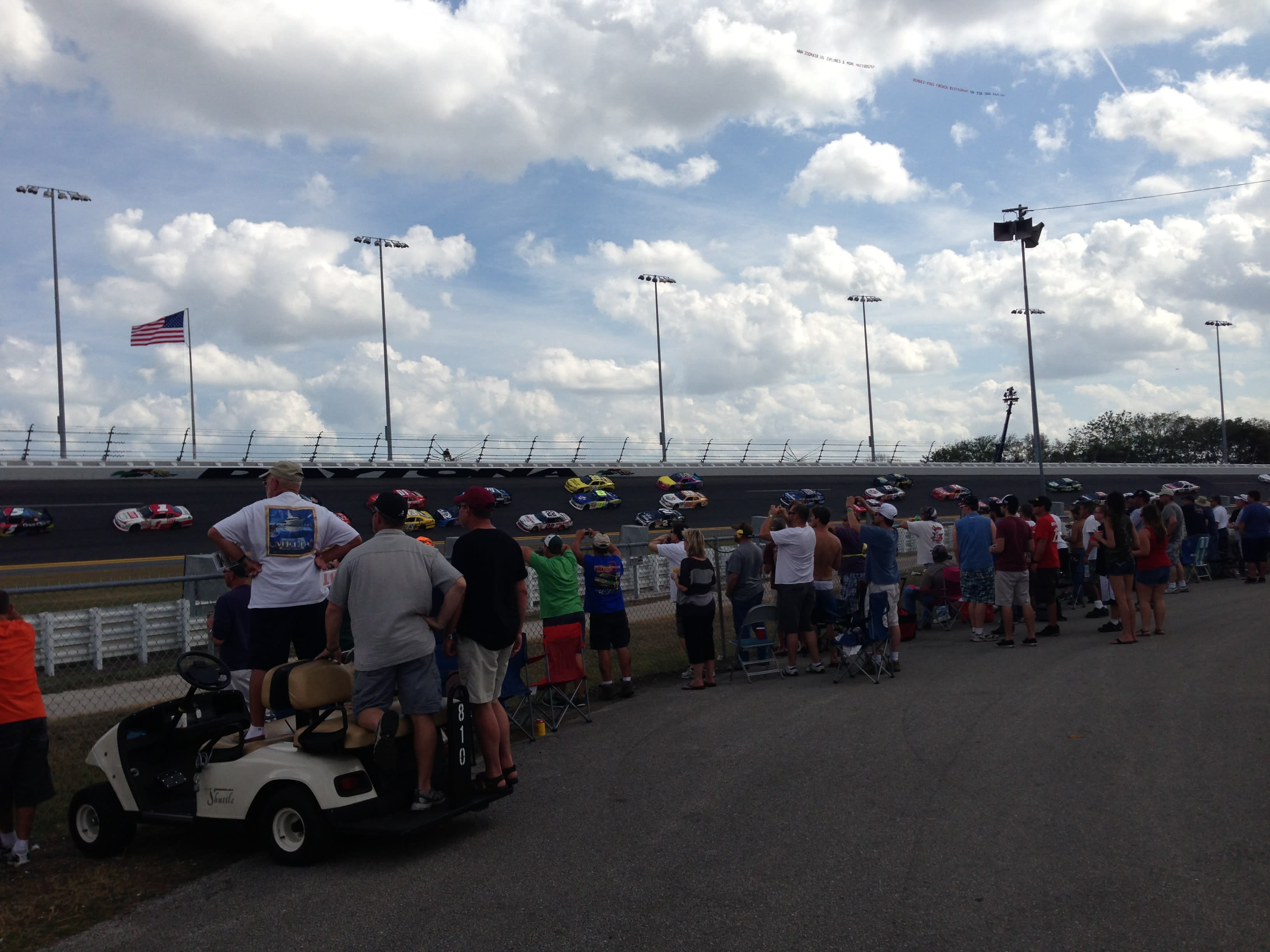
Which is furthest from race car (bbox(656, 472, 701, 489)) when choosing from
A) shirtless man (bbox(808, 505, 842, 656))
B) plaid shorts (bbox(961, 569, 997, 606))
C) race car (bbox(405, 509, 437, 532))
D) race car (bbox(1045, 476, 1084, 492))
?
shirtless man (bbox(808, 505, 842, 656))

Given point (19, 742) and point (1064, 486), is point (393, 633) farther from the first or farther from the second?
point (1064, 486)

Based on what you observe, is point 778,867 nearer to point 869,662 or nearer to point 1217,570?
point 869,662

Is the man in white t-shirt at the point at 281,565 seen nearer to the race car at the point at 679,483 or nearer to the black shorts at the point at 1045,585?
the black shorts at the point at 1045,585

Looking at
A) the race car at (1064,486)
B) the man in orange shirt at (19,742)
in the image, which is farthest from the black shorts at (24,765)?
the race car at (1064,486)

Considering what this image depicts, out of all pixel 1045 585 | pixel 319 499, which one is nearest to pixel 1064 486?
pixel 319 499

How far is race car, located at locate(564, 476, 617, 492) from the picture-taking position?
42812mm

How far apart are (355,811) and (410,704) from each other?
611 millimetres

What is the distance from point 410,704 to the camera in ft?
17.8

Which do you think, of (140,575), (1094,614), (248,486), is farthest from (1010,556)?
(248,486)

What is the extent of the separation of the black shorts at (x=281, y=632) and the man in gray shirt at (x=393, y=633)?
0.57 m

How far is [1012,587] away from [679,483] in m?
36.3

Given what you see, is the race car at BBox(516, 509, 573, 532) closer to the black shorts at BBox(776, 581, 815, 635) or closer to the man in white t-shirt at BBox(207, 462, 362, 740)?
the black shorts at BBox(776, 581, 815, 635)

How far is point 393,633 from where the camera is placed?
539cm

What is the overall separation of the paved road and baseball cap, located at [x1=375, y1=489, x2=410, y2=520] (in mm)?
1834
